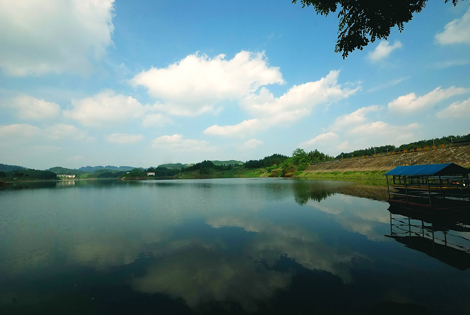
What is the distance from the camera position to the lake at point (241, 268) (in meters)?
6.80

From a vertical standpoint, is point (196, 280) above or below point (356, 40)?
below

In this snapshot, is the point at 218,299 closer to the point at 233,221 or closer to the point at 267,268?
the point at 267,268

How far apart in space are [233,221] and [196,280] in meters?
10.1

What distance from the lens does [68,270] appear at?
9875mm

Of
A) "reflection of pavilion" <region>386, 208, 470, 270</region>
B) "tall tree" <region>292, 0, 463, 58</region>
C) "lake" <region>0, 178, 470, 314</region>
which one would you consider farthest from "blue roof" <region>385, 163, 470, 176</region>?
"tall tree" <region>292, 0, 463, 58</region>

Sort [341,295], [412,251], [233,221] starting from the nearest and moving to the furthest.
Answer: [341,295], [412,251], [233,221]

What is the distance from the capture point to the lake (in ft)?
22.3

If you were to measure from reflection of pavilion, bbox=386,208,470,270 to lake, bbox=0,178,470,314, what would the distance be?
0.07 meters

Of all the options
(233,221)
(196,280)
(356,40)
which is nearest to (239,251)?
(196,280)

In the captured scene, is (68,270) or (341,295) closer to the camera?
(341,295)

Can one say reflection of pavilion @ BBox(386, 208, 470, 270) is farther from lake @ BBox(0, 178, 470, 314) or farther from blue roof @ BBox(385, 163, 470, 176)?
blue roof @ BBox(385, 163, 470, 176)

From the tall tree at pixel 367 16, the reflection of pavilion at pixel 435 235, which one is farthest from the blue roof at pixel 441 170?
the tall tree at pixel 367 16

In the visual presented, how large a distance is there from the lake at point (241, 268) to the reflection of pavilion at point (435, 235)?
73 millimetres

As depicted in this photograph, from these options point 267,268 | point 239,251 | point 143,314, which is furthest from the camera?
point 239,251
